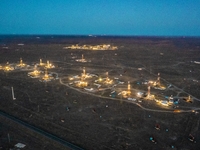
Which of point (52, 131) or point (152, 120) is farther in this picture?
point (152, 120)

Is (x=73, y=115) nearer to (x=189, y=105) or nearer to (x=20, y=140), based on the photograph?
(x=20, y=140)

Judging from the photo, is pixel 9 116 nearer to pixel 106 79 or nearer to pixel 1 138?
pixel 1 138

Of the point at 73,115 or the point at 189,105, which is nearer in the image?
the point at 73,115

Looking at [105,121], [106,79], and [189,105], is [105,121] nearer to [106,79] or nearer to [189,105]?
[189,105]

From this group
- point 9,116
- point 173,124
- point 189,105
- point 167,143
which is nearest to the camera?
point 167,143

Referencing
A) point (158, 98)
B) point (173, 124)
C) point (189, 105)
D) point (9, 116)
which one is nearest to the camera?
point (173, 124)

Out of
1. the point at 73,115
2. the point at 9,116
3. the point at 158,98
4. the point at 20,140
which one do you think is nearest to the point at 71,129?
the point at 73,115

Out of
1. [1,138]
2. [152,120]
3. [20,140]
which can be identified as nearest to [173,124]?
[152,120]

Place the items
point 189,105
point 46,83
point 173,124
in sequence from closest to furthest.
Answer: point 173,124 < point 189,105 < point 46,83

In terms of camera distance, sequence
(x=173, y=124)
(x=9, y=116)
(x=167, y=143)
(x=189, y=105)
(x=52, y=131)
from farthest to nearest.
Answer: (x=189, y=105)
(x=9, y=116)
(x=173, y=124)
(x=52, y=131)
(x=167, y=143)
